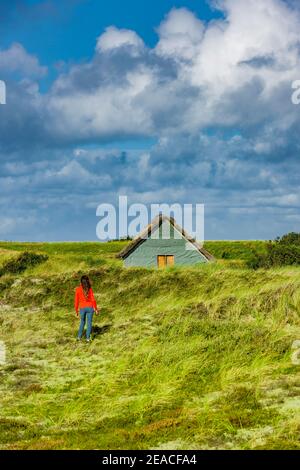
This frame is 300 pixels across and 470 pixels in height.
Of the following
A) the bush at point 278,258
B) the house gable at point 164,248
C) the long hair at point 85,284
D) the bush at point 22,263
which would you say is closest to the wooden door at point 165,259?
the house gable at point 164,248

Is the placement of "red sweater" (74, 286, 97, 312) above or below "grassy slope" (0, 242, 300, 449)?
above

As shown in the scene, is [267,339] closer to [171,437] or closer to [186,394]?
[186,394]

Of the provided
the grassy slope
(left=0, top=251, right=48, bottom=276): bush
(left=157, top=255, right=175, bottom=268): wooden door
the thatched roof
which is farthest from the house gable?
the grassy slope

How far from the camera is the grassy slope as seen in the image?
9.36 metres

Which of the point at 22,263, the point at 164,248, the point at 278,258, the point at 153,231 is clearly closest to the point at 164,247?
the point at 164,248

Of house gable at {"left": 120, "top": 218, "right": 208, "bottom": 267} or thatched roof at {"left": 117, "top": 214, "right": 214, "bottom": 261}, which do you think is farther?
house gable at {"left": 120, "top": 218, "right": 208, "bottom": 267}

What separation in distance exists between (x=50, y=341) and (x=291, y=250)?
2727 centimetres

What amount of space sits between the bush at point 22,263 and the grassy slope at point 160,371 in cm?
1496

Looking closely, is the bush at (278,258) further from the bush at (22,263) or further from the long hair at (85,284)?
the long hair at (85,284)

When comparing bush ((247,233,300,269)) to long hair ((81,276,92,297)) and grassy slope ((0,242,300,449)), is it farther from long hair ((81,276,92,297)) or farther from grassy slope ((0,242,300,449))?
long hair ((81,276,92,297))

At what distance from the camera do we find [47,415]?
10906 mm

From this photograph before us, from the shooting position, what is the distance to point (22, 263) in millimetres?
42094

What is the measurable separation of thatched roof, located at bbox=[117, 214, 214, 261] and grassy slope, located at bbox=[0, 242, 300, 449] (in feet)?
51.9
